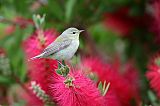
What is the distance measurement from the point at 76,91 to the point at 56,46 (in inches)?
7.9

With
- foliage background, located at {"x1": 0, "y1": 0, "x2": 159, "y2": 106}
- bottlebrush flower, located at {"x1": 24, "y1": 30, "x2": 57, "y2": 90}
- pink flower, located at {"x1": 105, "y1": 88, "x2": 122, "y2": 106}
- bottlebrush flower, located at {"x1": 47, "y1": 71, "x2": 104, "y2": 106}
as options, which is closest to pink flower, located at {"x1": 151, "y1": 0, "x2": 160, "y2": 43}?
foliage background, located at {"x1": 0, "y1": 0, "x2": 159, "y2": 106}

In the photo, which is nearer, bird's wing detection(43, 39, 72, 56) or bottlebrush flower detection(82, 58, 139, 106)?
bird's wing detection(43, 39, 72, 56)

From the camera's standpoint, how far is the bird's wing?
129 centimetres

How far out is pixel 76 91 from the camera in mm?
1150

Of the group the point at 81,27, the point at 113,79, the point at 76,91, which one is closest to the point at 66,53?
the point at 76,91

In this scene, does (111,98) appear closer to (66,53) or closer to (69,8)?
(66,53)

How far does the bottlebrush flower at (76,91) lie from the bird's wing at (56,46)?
0.08m

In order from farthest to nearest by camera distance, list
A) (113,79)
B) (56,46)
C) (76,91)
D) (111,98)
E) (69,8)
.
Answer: (69,8)
(113,79)
(111,98)
(56,46)
(76,91)

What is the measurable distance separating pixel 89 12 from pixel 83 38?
0.19m

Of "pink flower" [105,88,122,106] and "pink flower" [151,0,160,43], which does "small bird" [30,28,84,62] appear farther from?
"pink flower" [151,0,160,43]

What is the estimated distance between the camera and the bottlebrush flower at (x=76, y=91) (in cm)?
115

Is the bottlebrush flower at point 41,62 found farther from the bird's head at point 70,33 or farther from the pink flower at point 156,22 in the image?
the pink flower at point 156,22

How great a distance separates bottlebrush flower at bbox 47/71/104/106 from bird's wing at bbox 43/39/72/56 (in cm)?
8

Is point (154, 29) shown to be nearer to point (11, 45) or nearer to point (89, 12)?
point (89, 12)
